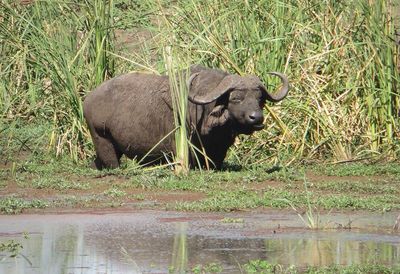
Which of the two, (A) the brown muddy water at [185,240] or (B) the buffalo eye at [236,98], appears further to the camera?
(B) the buffalo eye at [236,98]

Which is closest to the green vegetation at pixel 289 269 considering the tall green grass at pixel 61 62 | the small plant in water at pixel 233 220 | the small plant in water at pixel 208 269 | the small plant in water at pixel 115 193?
the small plant in water at pixel 208 269

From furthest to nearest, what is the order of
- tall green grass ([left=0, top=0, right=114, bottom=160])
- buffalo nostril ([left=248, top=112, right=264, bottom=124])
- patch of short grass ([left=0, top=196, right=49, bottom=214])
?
tall green grass ([left=0, top=0, right=114, bottom=160]) < buffalo nostril ([left=248, top=112, right=264, bottom=124]) < patch of short grass ([left=0, top=196, right=49, bottom=214])

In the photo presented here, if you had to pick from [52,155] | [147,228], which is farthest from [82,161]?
[147,228]

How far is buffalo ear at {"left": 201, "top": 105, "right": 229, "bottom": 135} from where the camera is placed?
14508mm

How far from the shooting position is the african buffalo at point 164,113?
14.4 m

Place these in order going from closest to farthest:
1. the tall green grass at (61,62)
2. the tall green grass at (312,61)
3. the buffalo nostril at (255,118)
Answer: the buffalo nostril at (255,118), the tall green grass at (312,61), the tall green grass at (61,62)

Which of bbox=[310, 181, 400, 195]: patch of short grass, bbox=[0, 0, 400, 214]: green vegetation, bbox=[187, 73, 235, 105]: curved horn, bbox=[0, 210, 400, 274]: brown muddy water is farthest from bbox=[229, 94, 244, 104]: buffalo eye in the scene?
bbox=[0, 210, 400, 274]: brown muddy water

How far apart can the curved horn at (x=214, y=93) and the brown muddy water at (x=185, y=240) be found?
3.05 meters

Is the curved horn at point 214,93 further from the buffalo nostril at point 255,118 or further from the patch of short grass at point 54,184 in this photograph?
the patch of short grass at point 54,184

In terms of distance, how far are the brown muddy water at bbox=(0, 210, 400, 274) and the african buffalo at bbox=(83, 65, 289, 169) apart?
3112mm

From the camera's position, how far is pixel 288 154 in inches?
591

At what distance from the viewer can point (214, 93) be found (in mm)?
14438

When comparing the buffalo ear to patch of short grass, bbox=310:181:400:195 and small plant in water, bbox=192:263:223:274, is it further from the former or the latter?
small plant in water, bbox=192:263:223:274

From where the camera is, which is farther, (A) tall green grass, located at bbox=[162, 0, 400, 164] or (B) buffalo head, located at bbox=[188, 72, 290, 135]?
(A) tall green grass, located at bbox=[162, 0, 400, 164]
